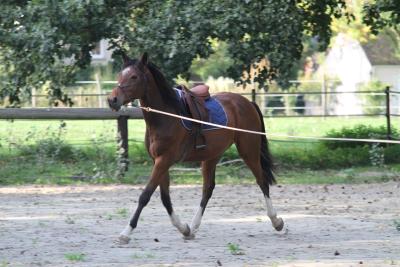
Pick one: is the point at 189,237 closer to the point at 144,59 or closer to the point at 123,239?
the point at 123,239

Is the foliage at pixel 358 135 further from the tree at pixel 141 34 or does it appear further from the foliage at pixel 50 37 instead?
the foliage at pixel 50 37

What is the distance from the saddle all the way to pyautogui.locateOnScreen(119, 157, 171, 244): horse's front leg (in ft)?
2.13

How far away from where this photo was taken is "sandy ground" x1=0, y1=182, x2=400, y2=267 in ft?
25.4

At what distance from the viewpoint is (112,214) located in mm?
10977

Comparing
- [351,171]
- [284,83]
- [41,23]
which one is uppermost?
[41,23]

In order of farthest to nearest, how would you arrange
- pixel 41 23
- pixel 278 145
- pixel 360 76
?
pixel 360 76
pixel 278 145
pixel 41 23

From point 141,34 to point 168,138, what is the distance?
6275 millimetres

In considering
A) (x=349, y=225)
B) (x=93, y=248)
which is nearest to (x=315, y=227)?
(x=349, y=225)

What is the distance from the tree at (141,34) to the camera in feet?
47.1

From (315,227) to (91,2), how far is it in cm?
666

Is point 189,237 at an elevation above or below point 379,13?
below

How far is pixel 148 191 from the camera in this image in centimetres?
859

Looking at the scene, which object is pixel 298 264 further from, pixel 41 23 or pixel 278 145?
pixel 278 145

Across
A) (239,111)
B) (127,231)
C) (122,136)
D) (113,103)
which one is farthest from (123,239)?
(122,136)
